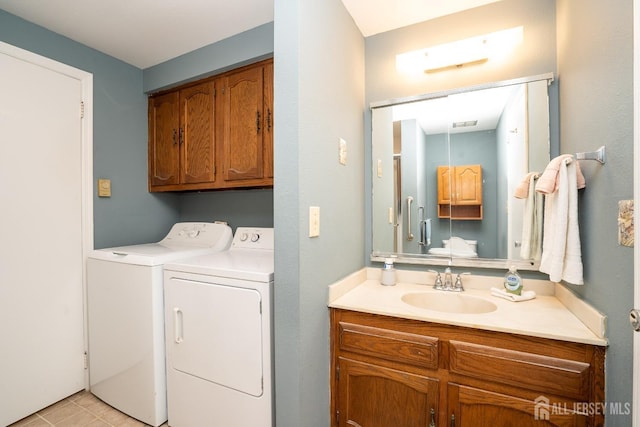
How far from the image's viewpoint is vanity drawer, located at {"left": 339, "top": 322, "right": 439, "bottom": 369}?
1174 mm

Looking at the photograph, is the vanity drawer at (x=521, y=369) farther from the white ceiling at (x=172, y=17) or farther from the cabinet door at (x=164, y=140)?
the cabinet door at (x=164, y=140)

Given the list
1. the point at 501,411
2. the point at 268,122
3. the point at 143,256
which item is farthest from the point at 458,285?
the point at 143,256

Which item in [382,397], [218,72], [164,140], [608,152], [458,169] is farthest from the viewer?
[164,140]

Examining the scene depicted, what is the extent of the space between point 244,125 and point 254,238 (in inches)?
32.0

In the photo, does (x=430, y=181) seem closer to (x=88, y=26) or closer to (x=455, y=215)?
(x=455, y=215)

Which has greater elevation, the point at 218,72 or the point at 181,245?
the point at 218,72

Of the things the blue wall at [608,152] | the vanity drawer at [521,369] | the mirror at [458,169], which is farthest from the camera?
the mirror at [458,169]

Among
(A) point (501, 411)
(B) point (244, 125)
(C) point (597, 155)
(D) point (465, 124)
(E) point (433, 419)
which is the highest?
(B) point (244, 125)

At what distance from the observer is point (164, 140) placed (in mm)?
2324

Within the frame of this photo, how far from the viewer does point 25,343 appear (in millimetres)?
1703

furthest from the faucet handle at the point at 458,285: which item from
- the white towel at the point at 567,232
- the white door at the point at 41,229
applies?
the white door at the point at 41,229

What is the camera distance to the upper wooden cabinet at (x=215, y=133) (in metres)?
1.86

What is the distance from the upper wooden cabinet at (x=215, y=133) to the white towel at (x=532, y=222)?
148 cm

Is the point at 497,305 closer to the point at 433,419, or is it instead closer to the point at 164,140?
the point at 433,419
